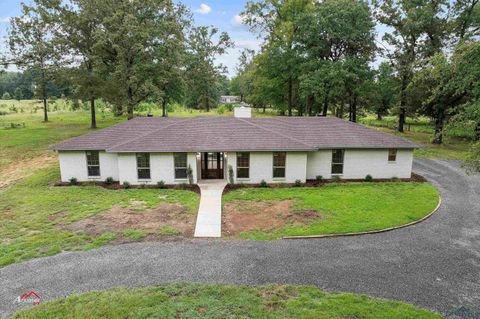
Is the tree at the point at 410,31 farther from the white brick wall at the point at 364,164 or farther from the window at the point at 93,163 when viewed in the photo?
the window at the point at 93,163

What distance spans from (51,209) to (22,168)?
34.0ft

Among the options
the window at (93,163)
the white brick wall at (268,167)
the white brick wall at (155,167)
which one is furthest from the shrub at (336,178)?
the window at (93,163)

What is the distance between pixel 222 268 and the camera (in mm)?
9234

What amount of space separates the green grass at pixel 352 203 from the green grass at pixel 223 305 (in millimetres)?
3589

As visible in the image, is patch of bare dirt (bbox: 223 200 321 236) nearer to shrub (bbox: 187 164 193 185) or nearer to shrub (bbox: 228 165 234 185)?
shrub (bbox: 228 165 234 185)

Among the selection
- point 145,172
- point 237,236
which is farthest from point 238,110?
point 237,236

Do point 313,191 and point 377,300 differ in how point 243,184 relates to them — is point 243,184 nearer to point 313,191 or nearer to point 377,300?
point 313,191

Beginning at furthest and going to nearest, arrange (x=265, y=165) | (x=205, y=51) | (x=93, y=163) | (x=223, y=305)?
(x=205, y=51) < (x=93, y=163) < (x=265, y=165) < (x=223, y=305)

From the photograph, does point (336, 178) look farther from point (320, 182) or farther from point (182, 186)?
point (182, 186)

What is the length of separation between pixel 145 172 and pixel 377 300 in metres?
13.8

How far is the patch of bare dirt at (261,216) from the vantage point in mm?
12281

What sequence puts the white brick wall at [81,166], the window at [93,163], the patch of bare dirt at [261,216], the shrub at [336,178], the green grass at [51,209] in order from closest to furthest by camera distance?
the green grass at [51,209], the patch of bare dirt at [261,216], the white brick wall at [81,166], the window at [93,163], the shrub at [336,178]

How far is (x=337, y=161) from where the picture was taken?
19062 millimetres

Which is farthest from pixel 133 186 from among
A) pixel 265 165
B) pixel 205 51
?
pixel 205 51
